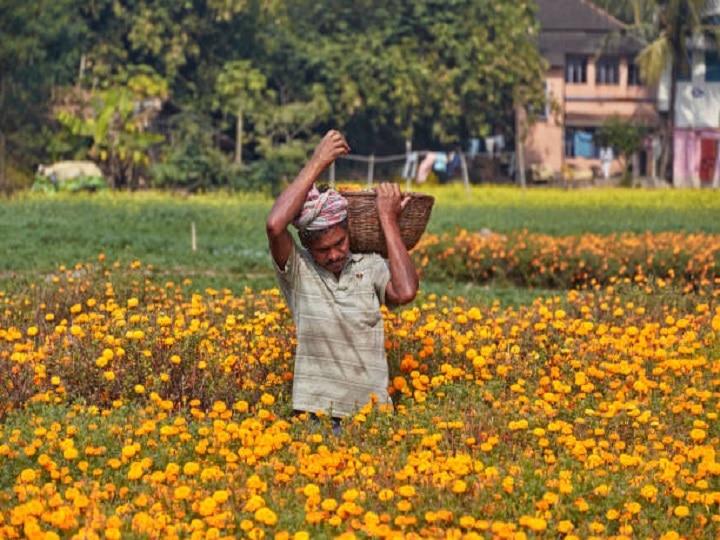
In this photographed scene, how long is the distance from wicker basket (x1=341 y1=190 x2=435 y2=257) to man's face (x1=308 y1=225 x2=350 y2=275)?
0.30ft

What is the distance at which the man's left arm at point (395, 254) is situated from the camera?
6613mm

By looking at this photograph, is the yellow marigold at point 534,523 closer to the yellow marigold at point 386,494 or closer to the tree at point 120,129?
the yellow marigold at point 386,494

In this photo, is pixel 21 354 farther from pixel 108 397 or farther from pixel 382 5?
pixel 382 5

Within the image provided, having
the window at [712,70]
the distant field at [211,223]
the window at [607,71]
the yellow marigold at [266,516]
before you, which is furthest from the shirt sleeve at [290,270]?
the window at [607,71]

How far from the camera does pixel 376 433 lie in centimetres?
618

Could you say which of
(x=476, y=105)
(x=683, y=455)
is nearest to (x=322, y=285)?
(x=683, y=455)

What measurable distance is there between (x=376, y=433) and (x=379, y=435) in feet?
0.23

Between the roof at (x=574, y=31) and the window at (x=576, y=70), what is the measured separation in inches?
27.4

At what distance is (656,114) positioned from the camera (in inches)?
2109

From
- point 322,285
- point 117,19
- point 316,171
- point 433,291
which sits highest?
point 117,19

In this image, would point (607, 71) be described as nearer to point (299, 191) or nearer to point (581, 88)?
point (581, 88)

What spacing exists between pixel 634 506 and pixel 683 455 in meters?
1.03

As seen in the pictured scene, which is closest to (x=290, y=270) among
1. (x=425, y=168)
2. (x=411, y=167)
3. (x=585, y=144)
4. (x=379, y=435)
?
(x=379, y=435)

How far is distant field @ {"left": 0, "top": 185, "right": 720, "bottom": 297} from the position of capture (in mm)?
17141
